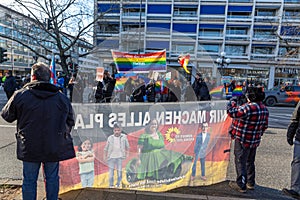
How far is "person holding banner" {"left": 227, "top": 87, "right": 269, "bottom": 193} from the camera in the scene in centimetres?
279

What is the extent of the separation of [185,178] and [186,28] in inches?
1306

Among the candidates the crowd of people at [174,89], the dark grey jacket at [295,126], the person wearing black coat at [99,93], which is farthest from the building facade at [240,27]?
the dark grey jacket at [295,126]

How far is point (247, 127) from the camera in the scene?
2.83m

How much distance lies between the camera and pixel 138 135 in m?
2.87

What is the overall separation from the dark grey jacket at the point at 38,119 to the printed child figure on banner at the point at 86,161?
649 mm

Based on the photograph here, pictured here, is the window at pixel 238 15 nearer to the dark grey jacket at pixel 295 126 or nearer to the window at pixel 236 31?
the window at pixel 236 31

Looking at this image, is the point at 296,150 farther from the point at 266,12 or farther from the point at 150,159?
the point at 266,12

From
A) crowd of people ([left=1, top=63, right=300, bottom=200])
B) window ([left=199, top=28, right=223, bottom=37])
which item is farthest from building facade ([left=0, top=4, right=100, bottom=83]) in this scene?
window ([left=199, top=28, right=223, bottom=37])

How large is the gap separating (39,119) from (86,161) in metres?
1.05

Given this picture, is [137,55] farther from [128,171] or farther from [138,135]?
[128,171]

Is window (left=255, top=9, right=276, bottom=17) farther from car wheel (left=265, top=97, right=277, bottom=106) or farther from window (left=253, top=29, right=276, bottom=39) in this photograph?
car wheel (left=265, top=97, right=277, bottom=106)

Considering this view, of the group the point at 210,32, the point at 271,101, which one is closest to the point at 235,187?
the point at 271,101

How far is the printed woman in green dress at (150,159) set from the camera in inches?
112

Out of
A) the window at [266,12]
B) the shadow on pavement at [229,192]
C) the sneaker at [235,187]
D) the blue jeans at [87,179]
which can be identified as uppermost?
the window at [266,12]
